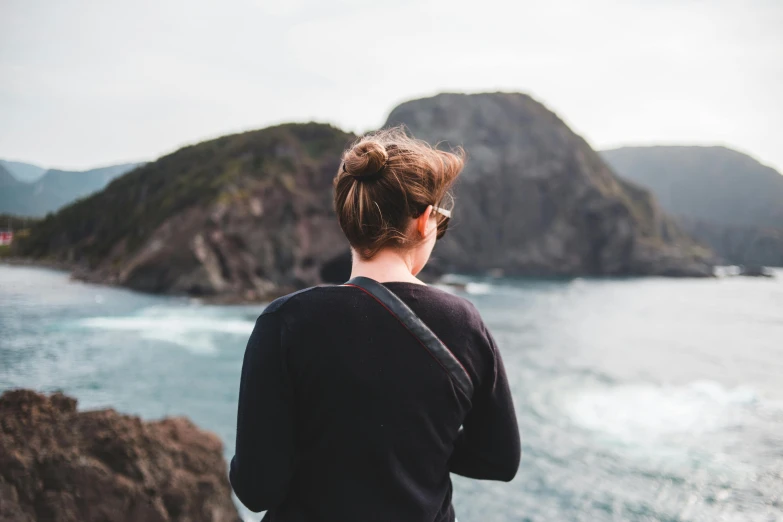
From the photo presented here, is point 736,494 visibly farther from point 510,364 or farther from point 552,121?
point 552,121

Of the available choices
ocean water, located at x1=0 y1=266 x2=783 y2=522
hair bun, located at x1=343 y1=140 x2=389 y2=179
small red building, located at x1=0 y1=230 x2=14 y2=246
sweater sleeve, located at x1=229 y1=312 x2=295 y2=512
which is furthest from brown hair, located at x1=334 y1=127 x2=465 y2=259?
small red building, located at x1=0 y1=230 x2=14 y2=246

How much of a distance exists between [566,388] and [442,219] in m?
18.9

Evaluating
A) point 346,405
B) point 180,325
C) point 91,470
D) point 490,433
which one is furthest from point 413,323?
point 180,325

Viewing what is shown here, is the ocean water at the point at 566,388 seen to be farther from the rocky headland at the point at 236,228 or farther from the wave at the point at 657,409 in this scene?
the rocky headland at the point at 236,228

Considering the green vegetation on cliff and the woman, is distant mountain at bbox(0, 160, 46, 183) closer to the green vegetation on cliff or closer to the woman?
the woman

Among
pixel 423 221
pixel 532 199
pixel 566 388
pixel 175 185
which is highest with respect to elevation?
pixel 532 199

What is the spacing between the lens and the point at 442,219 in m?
1.64

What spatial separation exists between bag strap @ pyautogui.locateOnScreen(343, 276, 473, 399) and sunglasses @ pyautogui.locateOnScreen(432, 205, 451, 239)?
1.17 ft

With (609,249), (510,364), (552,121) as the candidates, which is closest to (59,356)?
(510,364)

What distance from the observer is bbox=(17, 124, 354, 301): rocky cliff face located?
127ft

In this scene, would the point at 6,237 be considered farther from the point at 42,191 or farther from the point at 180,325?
the point at 180,325

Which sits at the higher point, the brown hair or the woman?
the brown hair

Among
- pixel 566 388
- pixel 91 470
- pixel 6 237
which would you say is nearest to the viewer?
pixel 91 470

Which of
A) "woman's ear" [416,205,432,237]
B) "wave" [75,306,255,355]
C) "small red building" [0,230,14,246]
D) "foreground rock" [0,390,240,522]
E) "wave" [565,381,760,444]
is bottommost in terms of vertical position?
"wave" [565,381,760,444]
